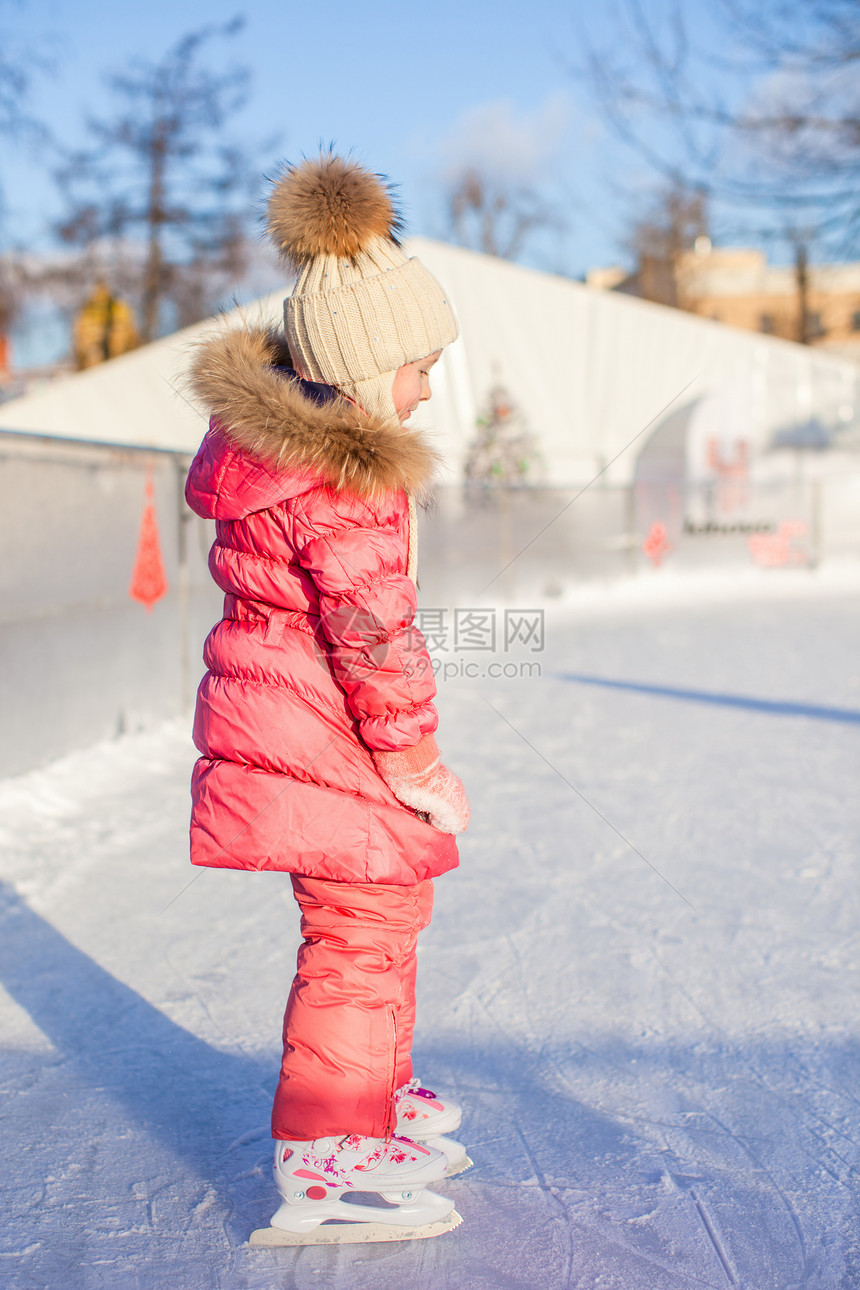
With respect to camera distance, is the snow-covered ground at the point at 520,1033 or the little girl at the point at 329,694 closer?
the little girl at the point at 329,694

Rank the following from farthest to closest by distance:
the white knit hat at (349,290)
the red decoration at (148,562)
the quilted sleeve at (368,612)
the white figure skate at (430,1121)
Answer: the red decoration at (148,562) < the white figure skate at (430,1121) < the white knit hat at (349,290) < the quilted sleeve at (368,612)

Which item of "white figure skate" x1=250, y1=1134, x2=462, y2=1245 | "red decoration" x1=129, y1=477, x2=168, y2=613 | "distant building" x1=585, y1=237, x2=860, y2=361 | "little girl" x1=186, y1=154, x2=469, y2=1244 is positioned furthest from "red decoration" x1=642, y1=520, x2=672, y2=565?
"white figure skate" x1=250, y1=1134, x2=462, y2=1245

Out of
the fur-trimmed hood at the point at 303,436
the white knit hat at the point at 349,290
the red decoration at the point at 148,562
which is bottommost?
the red decoration at the point at 148,562

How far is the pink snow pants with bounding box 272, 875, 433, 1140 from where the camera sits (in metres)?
1.49

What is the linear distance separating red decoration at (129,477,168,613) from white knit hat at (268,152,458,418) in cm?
380

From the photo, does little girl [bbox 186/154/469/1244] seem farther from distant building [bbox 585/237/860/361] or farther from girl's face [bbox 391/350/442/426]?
distant building [bbox 585/237/860/361]

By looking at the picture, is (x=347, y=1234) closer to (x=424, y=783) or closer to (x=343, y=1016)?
(x=343, y=1016)

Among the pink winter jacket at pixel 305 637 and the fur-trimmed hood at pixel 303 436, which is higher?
the fur-trimmed hood at pixel 303 436

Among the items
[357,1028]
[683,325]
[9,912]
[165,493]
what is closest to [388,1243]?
[357,1028]

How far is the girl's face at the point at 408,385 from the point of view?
60.4 inches

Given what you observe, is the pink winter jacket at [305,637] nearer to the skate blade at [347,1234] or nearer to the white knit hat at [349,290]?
the white knit hat at [349,290]

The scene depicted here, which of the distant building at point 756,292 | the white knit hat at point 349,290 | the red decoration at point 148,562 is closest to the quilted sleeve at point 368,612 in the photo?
the white knit hat at point 349,290

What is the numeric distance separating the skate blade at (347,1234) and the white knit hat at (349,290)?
1187 millimetres

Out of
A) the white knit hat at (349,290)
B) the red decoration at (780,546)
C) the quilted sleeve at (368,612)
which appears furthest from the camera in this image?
the red decoration at (780,546)
